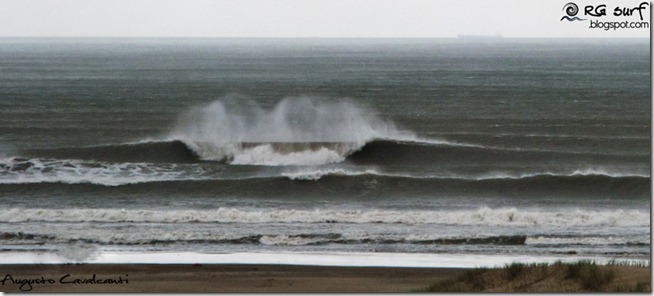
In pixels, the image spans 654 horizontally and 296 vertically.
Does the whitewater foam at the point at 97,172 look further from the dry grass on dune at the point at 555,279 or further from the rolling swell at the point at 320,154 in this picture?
the dry grass on dune at the point at 555,279

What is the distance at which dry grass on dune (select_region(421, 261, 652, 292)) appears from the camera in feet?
26.8

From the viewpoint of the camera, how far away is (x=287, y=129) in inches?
383

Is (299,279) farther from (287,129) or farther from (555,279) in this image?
(555,279)

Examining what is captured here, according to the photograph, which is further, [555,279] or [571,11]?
[571,11]

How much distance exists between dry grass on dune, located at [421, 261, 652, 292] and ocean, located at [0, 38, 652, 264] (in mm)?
610

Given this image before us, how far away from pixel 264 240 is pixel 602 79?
3595 mm

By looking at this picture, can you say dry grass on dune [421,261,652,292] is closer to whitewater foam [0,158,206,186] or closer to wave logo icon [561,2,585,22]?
wave logo icon [561,2,585,22]

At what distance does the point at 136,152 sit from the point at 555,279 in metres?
4.51

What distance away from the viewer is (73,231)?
9.59 m

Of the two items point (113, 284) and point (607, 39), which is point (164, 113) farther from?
point (607, 39)

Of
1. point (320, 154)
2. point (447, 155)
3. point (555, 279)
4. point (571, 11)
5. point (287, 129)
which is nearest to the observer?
point (555, 279)

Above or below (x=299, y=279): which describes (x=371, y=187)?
above

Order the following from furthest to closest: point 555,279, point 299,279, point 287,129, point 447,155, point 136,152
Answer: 1. point 136,152
2. point 447,155
3. point 287,129
4. point 299,279
5. point 555,279

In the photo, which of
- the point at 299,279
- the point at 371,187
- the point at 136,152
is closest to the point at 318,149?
the point at 371,187
